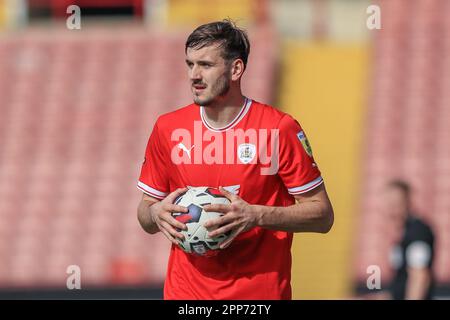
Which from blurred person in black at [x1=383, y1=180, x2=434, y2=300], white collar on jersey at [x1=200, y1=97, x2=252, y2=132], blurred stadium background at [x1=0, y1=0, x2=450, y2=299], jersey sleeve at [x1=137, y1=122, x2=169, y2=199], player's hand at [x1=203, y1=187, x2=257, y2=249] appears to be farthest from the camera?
blurred stadium background at [x1=0, y1=0, x2=450, y2=299]

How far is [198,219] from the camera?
521 centimetres

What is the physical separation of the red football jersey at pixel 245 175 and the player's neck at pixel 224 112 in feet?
0.09

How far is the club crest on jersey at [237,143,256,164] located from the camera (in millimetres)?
5379

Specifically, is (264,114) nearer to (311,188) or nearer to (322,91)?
(311,188)

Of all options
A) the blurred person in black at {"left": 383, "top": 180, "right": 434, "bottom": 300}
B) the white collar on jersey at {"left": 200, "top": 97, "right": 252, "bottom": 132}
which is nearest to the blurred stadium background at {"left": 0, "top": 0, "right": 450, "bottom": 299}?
the blurred person in black at {"left": 383, "top": 180, "right": 434, "bottom": 300}

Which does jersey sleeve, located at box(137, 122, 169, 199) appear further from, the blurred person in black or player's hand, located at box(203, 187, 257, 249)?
the blurred person in black

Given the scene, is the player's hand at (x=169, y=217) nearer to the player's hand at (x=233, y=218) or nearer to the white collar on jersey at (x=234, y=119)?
the player's hand at (x=233, y=218)

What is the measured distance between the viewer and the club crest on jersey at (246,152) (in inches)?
212

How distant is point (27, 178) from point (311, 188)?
1065 centimetres

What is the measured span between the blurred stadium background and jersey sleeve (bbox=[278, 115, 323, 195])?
26.5 ft

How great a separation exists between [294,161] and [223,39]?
69cm
